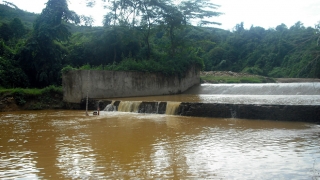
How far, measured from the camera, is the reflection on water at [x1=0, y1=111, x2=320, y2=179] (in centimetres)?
475

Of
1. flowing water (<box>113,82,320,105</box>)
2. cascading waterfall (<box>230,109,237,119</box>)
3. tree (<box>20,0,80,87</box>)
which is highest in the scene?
tree (<box>20,0,80,87</box>)

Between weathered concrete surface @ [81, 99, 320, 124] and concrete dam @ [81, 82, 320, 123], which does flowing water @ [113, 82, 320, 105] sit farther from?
weathered concrete surface @ [81, 99, 320, 124]

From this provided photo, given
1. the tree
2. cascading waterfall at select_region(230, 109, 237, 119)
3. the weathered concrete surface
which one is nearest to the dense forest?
the tree

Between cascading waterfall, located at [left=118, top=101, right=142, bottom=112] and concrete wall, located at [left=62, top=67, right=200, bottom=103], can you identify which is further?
concrete wall, located at [left=62, top=67, right=200, bottom=103]

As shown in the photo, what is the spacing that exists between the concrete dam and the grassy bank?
194 cm

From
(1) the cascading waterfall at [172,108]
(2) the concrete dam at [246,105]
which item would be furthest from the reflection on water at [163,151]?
(1) the cascading waterfall at [172,108]

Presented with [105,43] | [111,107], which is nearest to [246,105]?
[111,107]

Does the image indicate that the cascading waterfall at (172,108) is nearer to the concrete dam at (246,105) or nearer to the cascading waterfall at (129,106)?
the concrete dam at (246,105)

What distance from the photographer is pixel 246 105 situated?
35.4 feet

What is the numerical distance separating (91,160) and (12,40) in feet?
76.7

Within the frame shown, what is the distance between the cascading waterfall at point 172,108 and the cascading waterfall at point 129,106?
1481 mm

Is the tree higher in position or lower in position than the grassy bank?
higher

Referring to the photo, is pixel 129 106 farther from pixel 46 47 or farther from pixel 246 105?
pixel 46 47

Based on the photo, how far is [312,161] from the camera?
5.14 metres
